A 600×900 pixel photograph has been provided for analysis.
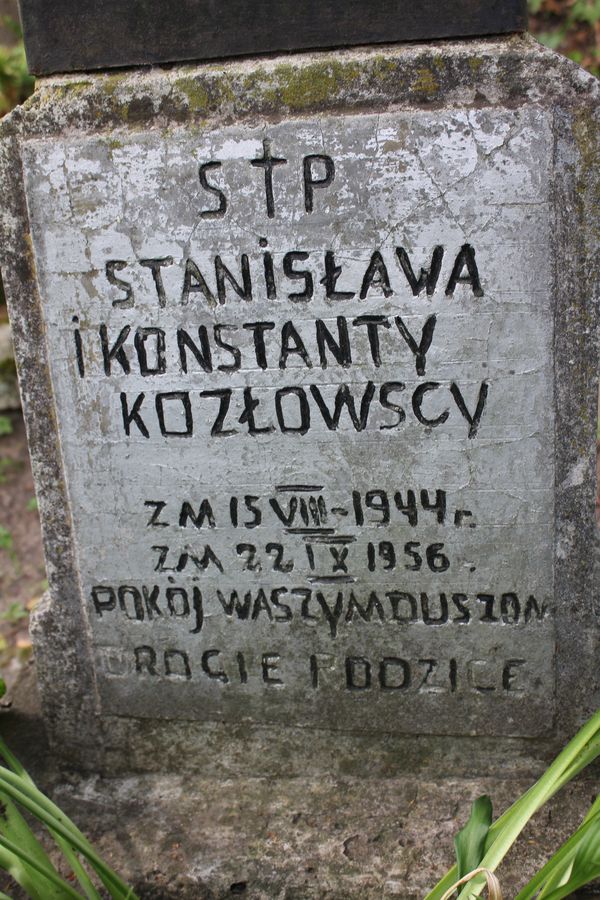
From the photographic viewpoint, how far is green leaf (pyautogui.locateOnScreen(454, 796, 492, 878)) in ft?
5.20

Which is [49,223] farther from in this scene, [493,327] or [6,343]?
[6,343]

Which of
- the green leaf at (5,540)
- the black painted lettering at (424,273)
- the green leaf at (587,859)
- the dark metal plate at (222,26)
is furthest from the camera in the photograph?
the green leaf at (5,540)

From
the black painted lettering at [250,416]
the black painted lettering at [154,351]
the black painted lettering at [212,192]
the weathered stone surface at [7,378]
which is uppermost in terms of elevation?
the black painted lettering at [212,192]

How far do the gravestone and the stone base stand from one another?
76 mm

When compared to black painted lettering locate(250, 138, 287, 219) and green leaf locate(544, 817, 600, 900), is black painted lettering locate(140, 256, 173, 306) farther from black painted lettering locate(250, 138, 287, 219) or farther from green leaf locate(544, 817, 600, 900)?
green leaf locate(544, 817, 600, 900)

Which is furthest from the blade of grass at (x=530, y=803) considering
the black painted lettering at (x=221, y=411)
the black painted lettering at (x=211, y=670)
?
the black painted lettering at (x=221, y=411)

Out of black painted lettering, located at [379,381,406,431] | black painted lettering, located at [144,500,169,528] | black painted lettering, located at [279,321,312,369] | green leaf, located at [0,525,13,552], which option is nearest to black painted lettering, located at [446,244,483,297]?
black painted lettering, located at [379,381,406,431]

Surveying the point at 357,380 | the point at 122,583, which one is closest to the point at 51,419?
the point at 122,583

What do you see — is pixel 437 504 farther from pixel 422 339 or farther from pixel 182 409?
pixel 182 409

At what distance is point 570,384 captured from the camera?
200 cm

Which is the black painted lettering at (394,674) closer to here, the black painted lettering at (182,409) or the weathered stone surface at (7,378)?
the black painted lettering at (182,409)

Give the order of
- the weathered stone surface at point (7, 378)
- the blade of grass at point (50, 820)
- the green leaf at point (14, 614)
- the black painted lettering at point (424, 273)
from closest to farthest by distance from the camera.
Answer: the blade of grass at point (50, 820) < the black painted lettering at point (424, 273) < the green leaf at point (14, 614) < the weathered stone surface at point (7, 378)

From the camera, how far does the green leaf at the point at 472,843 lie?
1.58 m

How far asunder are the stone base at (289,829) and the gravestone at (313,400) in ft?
0.25
